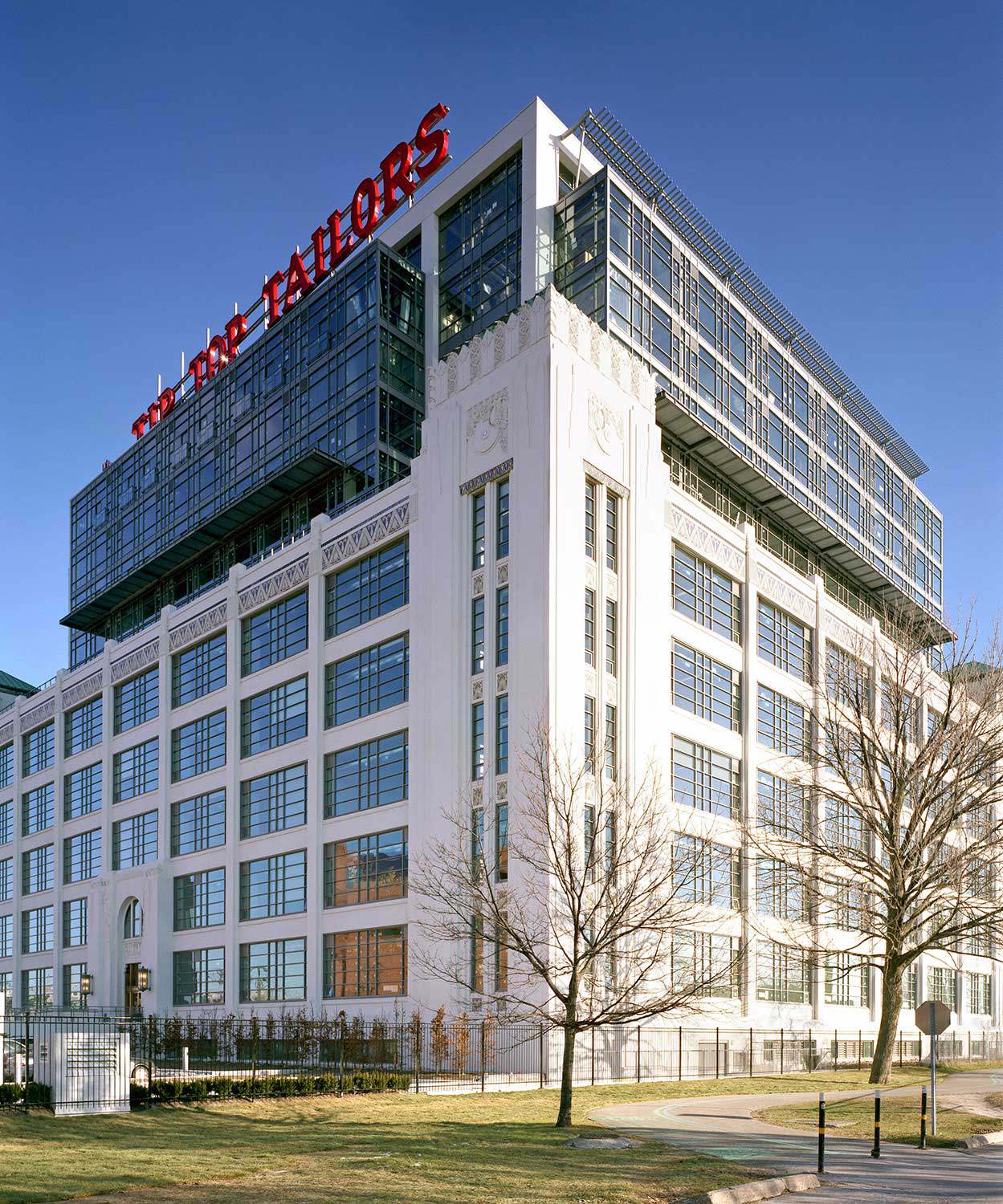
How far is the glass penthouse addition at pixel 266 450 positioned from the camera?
61750 millimetres

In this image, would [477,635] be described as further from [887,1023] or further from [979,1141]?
[979,1141]

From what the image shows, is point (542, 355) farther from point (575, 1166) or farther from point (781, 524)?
point (575, 1166)

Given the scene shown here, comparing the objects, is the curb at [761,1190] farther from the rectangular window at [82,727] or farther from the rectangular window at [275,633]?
the rectangular window at [82,727]

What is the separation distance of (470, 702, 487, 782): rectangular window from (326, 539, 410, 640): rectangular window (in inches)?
288

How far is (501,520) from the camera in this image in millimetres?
48969

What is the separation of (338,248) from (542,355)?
78.8 feet

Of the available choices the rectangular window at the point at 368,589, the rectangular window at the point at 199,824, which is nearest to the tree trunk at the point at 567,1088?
the rectangular window at the point at 368,589

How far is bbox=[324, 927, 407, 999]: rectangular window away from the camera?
4978cm

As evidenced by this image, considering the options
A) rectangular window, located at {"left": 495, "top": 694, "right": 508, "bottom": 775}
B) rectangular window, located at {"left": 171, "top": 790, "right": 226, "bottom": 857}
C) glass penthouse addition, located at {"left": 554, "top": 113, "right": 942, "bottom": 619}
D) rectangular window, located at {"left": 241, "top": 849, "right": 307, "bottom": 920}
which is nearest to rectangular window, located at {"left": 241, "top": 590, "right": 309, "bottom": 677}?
rectangular window, located at {"left": 171, "top": 790, "right": 226, "bottom": 857}

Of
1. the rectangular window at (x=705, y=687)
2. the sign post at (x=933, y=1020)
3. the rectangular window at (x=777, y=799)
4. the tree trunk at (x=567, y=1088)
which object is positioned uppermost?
the rectangular window at (x=705, y=687)

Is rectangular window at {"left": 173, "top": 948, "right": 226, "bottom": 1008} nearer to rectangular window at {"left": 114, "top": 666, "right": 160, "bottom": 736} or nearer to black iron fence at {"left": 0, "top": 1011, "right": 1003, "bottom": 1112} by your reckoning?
black iron fence at {"left": 0, "top": 1011, "right": 1003, "bottom": 1112}

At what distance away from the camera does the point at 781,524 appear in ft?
231

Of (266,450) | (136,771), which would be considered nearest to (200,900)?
(136,771)

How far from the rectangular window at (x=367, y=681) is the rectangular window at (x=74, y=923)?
93.5 feet
